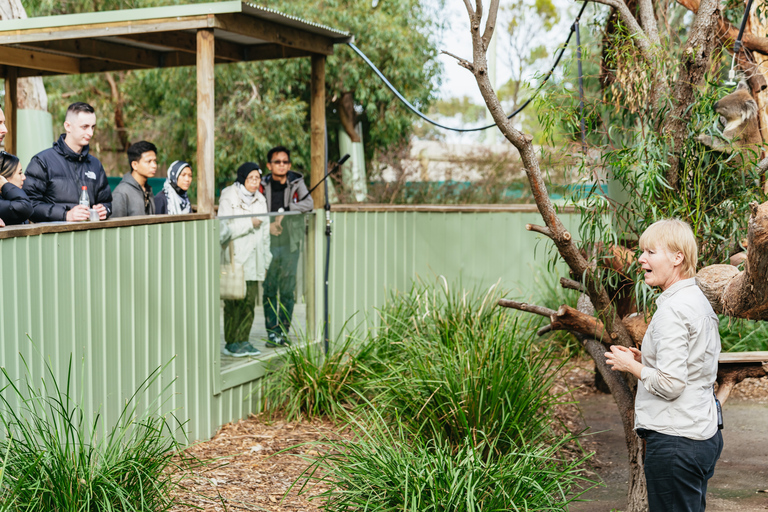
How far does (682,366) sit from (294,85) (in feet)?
48.0

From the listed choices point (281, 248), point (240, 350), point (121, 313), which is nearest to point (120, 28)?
point (281, 248)

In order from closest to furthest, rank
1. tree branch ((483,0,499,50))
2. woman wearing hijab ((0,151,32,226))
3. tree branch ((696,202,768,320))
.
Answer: tree branch ((696,202,768,320)), tree branch ((483,0,499,50)), woman wearing hijab ((0,151,32,226))

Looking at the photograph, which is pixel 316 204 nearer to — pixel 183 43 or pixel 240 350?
pixel 240 350

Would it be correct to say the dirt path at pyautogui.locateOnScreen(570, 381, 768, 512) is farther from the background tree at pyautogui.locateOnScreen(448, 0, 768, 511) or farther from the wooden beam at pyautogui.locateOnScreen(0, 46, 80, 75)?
the wooden beam at pyautogui.locateOnScreen(0, 46, 80, 75)

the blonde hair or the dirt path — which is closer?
the blonde hair

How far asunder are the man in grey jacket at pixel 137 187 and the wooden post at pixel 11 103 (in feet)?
10.4

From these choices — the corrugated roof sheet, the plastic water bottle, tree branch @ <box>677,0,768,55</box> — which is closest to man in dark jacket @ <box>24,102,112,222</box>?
the plastic water bottle

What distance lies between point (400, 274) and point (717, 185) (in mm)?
3837

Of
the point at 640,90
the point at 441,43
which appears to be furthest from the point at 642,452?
the point at 441,43

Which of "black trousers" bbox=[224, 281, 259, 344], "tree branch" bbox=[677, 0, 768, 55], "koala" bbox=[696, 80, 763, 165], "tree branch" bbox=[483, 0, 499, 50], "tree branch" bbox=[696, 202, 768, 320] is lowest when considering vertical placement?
"black trousers" bbox=[224, 281, 259, 344]

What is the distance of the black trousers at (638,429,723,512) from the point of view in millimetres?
2930

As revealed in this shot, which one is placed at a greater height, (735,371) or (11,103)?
(11,103)

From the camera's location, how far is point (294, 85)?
16.7 meters

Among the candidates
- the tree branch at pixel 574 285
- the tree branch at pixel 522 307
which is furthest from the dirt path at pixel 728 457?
the tree branch at pixel 574 285
